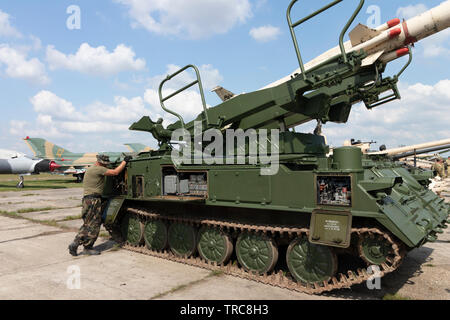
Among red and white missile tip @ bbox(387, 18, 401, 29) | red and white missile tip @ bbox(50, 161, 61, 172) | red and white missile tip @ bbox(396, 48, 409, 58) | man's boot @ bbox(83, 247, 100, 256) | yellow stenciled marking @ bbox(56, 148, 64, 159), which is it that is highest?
red and white missile tip @ bbox(387, 18, 401, 29)

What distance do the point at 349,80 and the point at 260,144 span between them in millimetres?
2176

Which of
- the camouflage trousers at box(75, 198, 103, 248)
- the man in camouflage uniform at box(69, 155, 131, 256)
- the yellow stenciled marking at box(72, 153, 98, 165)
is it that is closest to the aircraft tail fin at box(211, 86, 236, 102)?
the man in camouflage uniform at box(69, 155, 131, 256)

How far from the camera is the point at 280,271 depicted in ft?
19.1

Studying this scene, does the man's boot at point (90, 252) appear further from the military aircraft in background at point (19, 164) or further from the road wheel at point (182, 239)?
the military aircraft in background at point (19, 164)

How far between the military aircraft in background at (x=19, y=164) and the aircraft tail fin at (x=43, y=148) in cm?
745

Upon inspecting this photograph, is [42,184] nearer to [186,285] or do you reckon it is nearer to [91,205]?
[91,205]

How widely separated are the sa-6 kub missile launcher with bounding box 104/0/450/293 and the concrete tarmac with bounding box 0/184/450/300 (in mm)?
367

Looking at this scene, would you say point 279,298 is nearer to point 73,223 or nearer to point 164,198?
point 164,198

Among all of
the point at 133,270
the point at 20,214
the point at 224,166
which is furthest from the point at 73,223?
the point at 224,166

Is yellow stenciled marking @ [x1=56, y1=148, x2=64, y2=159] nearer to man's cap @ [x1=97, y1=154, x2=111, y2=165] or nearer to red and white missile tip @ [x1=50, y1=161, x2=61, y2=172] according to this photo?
red and white missile tip @ [x1=50, y1=161, x2=61, y2=172]

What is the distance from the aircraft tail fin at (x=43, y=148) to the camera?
37.7 m

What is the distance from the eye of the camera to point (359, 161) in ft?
16.9

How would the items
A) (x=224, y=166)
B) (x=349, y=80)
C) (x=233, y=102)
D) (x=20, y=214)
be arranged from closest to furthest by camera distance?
(x=224, y=166) < (x=349, y=80) < (x=233, y=102) < (x=20, y=214)

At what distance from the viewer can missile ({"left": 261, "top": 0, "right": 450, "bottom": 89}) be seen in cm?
796
